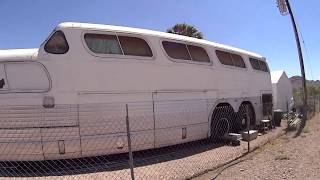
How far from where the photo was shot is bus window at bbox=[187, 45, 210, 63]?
435 inches

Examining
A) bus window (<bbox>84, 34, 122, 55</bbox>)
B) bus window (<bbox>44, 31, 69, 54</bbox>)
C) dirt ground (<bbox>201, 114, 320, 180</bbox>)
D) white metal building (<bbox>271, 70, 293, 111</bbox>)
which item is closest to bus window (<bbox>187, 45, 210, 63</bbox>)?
bus window (<bbox>84, 34, 122, 55</bbox>)

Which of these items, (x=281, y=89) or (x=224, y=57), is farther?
(x=281, y=89)

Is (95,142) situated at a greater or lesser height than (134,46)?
lesser

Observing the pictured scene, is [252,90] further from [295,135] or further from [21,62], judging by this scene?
[21,62]

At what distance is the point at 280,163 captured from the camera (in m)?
8.52

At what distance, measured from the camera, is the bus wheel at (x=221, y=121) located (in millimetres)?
11816

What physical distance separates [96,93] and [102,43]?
113 centimetres

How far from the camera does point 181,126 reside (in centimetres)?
1028

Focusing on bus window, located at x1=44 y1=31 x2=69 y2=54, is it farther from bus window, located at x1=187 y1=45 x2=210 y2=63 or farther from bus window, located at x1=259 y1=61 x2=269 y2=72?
bus window, located at x1=259 y1=61 x2=269 y2=72

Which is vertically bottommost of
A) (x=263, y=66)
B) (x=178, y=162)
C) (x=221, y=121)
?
(x=178, y=162)

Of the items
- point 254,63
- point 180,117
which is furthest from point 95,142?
point 254,63

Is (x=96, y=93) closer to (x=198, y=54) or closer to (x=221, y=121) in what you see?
(x=198, y=54)

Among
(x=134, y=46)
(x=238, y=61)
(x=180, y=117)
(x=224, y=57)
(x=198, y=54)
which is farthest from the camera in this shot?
(x=238, y=61)

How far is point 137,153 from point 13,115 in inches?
130
